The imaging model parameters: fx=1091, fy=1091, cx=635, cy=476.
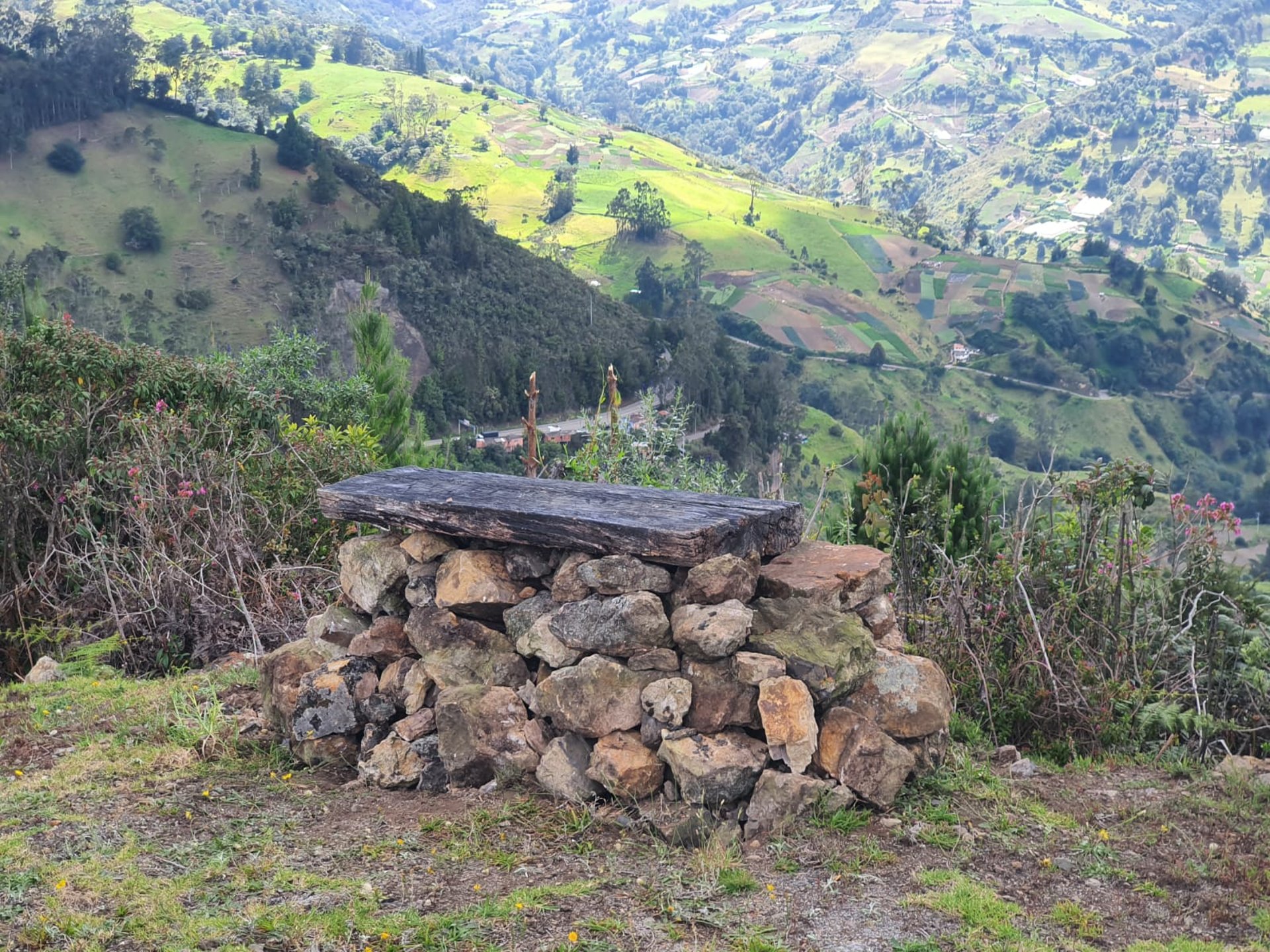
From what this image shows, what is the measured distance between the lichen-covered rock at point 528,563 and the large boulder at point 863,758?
155cm

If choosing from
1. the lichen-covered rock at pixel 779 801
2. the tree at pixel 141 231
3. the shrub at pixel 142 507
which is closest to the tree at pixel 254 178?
the tree at pixel 141 231

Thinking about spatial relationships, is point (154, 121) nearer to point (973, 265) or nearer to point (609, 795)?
point (973, 265)

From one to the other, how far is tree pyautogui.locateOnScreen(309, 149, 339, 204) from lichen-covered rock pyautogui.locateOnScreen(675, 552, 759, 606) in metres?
69.8

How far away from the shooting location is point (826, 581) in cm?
519

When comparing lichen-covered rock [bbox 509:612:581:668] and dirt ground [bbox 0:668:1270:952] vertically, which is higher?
lichen-covered rock [bbox 509:612:581:668]

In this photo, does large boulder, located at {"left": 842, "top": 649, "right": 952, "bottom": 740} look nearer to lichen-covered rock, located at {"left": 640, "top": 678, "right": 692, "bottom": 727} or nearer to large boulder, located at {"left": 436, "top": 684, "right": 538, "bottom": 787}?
lichen-covered rock, located at {"left": 640, "top": 678, "right": 692, "bottom": 727}

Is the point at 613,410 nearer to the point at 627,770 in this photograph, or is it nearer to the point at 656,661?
the point at 656,661

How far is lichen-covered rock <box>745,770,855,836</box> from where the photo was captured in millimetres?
4535

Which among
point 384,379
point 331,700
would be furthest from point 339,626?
point 384,379

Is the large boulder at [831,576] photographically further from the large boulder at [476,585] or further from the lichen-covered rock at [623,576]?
the large boulder at [476,585]

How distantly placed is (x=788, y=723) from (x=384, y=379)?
39.8 feet

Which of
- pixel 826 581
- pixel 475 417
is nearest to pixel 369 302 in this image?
pixel 826 581

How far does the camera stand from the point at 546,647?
5.09m

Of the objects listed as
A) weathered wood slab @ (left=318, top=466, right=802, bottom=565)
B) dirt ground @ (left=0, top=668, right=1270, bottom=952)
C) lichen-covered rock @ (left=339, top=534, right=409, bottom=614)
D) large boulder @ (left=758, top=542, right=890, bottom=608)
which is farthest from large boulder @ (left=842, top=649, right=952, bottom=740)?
lichen-covered rock @ (left=339, top=534, right=409, bottom=614)
